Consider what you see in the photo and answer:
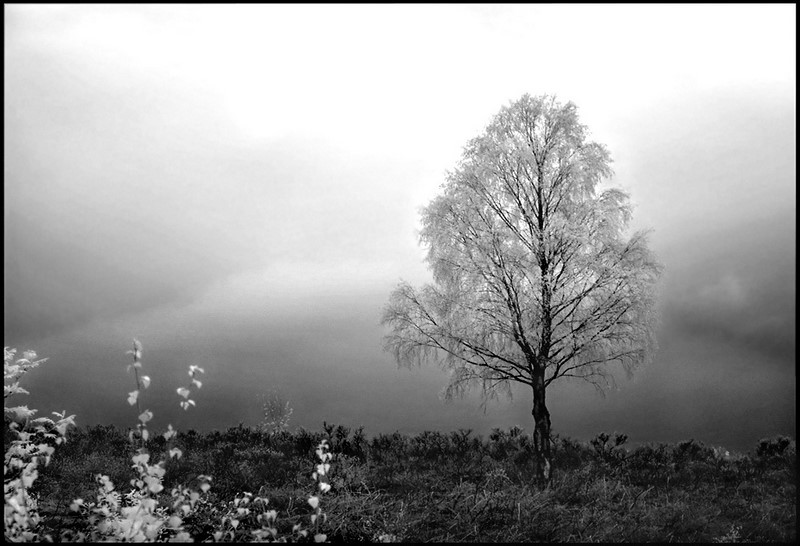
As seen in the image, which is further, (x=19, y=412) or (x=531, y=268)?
(x=531, y=268)

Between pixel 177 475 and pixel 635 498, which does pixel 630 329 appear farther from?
pixel 177 475

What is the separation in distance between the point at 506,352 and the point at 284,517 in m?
6.93

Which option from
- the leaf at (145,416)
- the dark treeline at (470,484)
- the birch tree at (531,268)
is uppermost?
the birch tree at (531,268)

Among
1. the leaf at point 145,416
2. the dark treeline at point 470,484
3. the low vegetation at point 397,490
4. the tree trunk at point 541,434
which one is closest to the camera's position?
the leaf at point 145,416

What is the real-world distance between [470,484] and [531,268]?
523 cm

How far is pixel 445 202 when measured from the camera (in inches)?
561

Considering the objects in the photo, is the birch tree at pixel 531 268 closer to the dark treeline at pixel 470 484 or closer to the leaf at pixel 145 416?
the dark treeline at pixel 470 484

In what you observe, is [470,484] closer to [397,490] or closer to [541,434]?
[397,490]

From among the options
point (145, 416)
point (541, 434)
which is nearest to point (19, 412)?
point (145, 416)

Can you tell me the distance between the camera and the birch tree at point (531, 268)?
529 inches

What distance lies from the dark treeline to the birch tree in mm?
2410

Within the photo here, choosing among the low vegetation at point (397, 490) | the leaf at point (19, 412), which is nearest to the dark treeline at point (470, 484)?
the low vegetation at point (397, 490)

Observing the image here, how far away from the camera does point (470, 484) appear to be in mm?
11102

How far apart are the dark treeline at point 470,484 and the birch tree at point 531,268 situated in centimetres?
241
